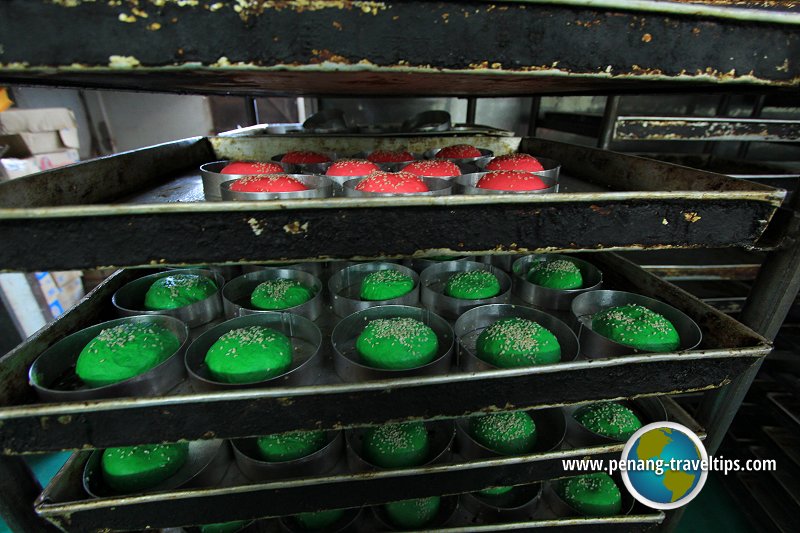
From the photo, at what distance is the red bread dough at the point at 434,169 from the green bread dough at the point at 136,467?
4.22 ft

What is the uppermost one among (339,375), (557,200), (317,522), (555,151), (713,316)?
(557,200)

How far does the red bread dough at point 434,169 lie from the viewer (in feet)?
5.34

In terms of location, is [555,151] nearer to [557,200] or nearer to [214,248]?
[557,200]

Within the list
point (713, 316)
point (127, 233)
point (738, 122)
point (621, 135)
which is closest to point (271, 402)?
point (127, 233)

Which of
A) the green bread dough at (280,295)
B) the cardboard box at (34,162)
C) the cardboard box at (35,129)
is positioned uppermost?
the cardboard box at (35,129)

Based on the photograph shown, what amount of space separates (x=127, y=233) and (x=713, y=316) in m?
1.67

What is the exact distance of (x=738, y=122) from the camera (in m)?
2.08

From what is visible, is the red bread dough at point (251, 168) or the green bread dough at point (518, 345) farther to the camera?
the red bread dough at point (251, 168)

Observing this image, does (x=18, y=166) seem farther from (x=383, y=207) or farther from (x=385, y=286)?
(x=383, y=207)

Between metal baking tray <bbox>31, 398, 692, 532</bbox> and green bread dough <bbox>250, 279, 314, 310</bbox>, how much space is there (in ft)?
A: 1.88

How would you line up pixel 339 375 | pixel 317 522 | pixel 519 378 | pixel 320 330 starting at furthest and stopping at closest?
pixel 317 522
pixel 320 330
pixel 339 375
pixel 519 378

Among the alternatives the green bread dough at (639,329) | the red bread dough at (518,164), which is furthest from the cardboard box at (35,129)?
the green bread dough at (639,329)

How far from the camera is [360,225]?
0.88 metres

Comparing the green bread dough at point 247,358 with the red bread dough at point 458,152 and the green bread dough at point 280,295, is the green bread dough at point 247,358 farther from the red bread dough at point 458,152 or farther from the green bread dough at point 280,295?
the red bread dough at point 458,152
